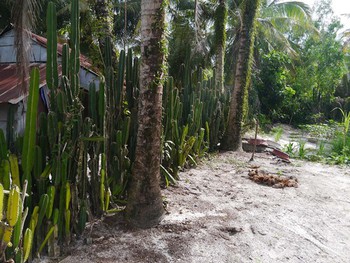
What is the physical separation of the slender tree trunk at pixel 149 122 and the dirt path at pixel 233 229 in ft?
0.80

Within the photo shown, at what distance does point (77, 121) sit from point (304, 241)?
3.01 meters

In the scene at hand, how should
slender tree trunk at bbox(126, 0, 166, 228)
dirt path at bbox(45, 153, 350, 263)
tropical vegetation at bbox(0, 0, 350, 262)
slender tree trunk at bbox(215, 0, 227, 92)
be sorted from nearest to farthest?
tropical vegetation at bbox(0, 0, 350, 262) → dirt path at bbox(45, 153, 350, 263) → slender tree trunk at bbox(126, 0, 166, 228) → slender tree trunk at bbox(215, 0, 227, 92)

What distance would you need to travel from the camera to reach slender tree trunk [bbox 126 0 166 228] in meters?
3.56

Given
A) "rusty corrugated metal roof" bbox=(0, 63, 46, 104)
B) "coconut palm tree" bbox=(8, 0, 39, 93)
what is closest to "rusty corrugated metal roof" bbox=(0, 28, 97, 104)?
"rusty corrugated metal roof" bbox=(0, 63, 46, 104)

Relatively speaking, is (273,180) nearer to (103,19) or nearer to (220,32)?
(103,19)

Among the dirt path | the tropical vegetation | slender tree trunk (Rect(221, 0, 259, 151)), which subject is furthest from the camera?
slender tree trunk (Rect(221, 0, 259, 151))

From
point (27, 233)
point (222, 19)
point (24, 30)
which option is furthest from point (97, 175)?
point (222, 19)

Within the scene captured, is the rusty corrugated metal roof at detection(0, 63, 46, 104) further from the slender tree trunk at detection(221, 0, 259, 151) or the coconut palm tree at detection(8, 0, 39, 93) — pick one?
the slender tree trunk at detection(221, 0, 259, 151)

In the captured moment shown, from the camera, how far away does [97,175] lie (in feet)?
11.8

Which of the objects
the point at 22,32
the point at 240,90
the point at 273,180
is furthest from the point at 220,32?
the point at 22,32

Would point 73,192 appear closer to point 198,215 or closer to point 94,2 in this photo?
point 198,215

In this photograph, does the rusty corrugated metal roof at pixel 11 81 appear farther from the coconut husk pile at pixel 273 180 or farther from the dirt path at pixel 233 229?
the coconut husk pile at pixel 273 180

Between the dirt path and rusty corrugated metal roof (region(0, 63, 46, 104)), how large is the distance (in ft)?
10.2

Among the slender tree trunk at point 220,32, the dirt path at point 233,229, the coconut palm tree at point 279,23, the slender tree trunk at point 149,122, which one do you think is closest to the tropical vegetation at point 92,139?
the slender tree trunk at point 149,122
